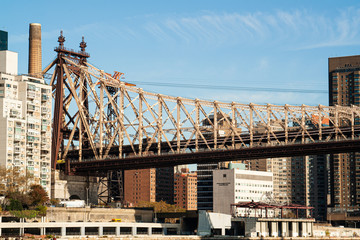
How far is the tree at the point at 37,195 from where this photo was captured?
173875mm

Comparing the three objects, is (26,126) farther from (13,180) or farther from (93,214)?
(93,214)

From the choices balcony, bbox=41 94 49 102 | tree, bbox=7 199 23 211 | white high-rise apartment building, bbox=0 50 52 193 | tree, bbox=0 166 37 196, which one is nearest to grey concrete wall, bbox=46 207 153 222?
tree, bbox=7 199 23 211

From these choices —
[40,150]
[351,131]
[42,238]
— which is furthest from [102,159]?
[351,131]

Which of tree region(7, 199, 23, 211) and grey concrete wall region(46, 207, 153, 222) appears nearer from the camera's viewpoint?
tree region(7, 199, 23, 211)

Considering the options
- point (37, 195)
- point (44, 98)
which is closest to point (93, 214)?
point (37, 195)

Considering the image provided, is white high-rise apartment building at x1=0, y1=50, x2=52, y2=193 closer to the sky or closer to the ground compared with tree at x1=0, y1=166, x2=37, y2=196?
closer to the sky

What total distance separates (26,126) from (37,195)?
2332 cm

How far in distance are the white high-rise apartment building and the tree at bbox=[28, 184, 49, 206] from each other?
603cm

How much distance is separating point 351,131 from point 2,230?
8657cm

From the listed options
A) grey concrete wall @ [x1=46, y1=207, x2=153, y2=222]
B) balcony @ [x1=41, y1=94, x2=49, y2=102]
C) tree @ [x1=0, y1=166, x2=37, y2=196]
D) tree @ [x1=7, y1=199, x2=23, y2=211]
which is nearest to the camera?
tree @ [x1=7, y1=199, x2=23, y2=211]

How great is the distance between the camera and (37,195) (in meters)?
175

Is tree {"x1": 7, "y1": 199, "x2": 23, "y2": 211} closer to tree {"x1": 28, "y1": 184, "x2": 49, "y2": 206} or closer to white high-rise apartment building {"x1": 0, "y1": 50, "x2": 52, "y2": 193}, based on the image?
tree {"x1": 28, "y1": 184, "x2": 49, "y2": 206}

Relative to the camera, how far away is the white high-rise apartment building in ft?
609

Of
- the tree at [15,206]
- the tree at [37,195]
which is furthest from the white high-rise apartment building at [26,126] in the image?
the tree at [15,206]
